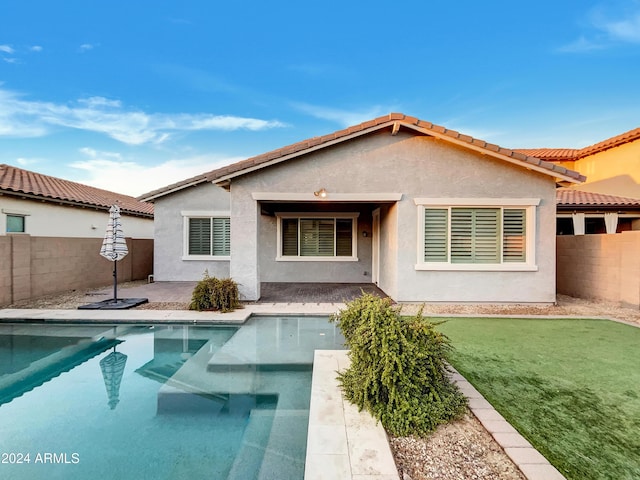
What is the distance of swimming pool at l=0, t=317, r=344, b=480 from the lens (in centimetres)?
343

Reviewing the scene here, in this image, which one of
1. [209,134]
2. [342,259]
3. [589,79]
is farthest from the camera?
[209,134]

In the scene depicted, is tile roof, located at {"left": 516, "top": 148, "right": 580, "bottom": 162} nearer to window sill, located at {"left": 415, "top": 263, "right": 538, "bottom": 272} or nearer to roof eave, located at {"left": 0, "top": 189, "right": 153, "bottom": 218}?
window sill, located at {"left": 415, "top": 263, "right": 538, "bottom": 272}

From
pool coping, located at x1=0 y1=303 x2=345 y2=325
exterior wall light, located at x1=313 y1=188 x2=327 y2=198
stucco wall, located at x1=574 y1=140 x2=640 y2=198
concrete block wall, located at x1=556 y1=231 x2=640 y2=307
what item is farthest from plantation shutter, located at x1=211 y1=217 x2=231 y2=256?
stucco wall, located at x1=574 y1=140 x2=640 y2=198

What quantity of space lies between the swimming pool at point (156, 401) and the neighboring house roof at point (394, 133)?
17.0ft

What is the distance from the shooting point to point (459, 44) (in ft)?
47.9

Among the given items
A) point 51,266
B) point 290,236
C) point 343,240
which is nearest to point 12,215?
point 51,266

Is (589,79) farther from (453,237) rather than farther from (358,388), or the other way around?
(358,388)

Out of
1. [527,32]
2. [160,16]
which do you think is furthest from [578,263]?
[160,16]

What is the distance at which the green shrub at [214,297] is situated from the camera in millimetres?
9578

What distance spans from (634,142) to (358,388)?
24248mm

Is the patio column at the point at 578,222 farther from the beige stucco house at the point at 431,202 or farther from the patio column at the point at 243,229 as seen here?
the patio column at the point at 243,229

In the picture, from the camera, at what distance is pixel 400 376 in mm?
3662

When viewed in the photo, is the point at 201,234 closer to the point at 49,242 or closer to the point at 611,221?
the point at 49,242

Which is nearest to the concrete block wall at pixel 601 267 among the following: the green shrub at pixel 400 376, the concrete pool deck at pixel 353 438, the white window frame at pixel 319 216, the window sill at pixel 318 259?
the white window frame at pixel 319 216
